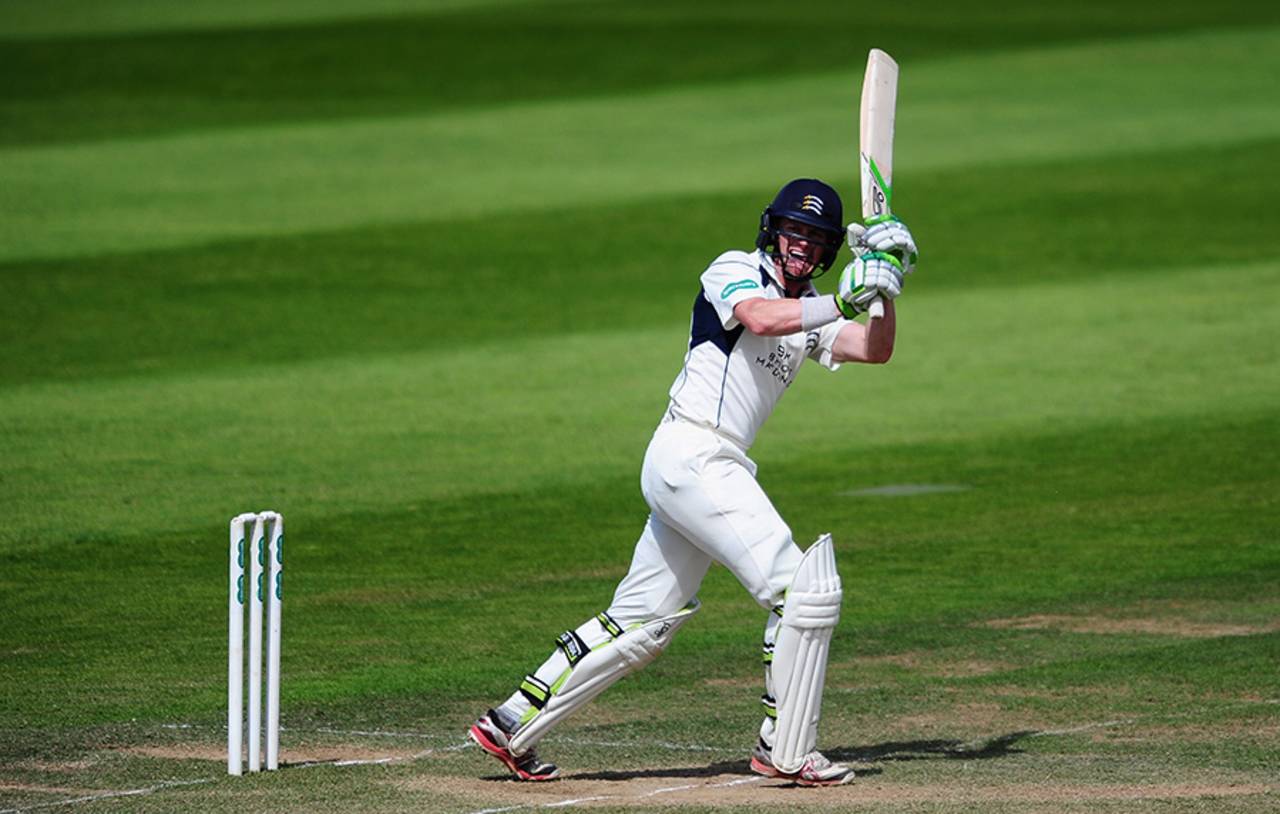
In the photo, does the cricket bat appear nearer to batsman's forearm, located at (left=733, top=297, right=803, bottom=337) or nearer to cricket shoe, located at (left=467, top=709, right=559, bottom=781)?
batsman's forearm, located at (left=733, top=297, right=803, bottom=337)

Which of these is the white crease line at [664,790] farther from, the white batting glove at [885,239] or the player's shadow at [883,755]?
the white batting glove at [885,239]

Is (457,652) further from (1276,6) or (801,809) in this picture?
(1276,6)

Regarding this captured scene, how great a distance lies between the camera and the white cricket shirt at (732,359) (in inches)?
289

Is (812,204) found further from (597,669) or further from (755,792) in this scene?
(755,792)

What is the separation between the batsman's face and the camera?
7457 mm

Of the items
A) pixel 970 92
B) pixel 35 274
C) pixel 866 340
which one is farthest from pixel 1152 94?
pixel 866 340

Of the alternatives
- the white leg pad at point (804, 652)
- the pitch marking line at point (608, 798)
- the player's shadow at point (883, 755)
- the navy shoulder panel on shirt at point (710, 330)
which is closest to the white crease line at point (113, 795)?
the pitch marking line at point (608, 798)

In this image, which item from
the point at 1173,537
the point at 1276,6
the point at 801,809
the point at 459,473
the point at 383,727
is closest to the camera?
the point at 801,809

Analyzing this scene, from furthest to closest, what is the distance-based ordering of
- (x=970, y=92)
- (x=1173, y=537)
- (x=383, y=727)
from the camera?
1. (x=970, y=92)
2. (x=1173, y=537)
3. (x=383, y=727)

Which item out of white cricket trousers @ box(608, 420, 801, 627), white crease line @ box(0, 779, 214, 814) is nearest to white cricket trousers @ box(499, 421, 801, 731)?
Answer: white cricket trousers @ box(608, 420, 801, 627)

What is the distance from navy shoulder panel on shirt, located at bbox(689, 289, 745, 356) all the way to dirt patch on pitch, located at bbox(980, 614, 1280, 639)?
322cm

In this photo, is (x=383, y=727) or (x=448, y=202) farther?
(x=448, y=202)

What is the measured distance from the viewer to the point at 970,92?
26.4 m

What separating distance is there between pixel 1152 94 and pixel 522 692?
67.7ft
